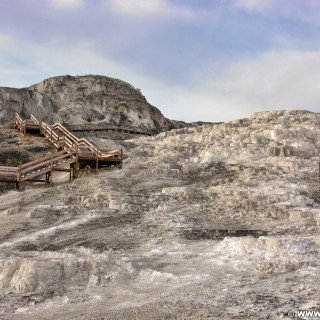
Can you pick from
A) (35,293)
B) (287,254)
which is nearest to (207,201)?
(287,254)

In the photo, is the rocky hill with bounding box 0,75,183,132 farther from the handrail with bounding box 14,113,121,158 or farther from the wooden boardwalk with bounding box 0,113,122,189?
the wooden boardwalk with bounding box 0,113,122,189

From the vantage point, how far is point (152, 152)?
3097 centimetres

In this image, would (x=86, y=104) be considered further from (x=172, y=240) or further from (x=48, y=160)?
(x=172, y=240)

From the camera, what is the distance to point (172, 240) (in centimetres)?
1478

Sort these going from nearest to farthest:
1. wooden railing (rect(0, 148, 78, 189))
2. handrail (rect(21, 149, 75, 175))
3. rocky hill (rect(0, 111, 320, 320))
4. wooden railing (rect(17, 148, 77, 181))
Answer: rocky hill (rect(0, 111, 320, 320))
wooden railing (rect(0, 148, 78, 189))
wooden railing (rect(17, 148, 77, 181))
handrail (rect(21, 149, 75, 175))

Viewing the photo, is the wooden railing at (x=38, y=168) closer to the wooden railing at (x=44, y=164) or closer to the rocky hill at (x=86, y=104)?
the wooden railing at (x=44, y=164)

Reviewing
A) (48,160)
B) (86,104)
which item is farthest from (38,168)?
(86,104)

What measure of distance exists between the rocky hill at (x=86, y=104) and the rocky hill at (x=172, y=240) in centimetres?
3417

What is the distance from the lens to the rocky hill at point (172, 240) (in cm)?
1000

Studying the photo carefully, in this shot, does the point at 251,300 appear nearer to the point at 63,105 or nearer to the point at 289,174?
the point at 289,174

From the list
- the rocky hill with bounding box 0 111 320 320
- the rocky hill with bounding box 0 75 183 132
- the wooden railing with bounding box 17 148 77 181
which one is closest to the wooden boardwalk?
the wooden railing with bounding box 17 148 77 181

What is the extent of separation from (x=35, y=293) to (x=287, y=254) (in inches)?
261

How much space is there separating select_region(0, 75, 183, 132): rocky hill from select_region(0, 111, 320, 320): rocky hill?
112ft

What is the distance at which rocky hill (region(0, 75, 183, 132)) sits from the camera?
194ft
